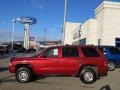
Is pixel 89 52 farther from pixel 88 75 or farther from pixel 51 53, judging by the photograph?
pixel 51 53

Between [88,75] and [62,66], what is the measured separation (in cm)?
129

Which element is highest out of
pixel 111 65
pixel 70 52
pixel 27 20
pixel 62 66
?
pixel 27 20

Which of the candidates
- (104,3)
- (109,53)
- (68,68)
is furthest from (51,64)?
(104,3)

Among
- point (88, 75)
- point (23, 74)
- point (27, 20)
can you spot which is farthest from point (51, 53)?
point (27, 20)

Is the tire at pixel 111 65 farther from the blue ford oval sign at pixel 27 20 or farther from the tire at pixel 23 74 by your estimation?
the blue ford oval sign at pixel 27 20

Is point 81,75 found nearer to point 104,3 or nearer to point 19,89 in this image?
point 19,89

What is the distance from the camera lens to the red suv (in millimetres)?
14578

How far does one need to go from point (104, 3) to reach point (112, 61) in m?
26.1

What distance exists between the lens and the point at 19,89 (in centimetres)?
1238

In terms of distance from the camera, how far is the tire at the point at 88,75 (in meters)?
14.6

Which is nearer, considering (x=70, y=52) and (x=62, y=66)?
(x=62, y=66)

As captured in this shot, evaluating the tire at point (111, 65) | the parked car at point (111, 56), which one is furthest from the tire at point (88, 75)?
the tire at point (111, 65)

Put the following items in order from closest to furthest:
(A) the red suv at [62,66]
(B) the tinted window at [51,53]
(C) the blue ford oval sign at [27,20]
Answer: (A) the red suv at [62,66]
(B) the tinted window at [51,53]
(C) the blue ford oval sign at [27,20]

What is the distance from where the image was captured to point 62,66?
1459 centimetres
